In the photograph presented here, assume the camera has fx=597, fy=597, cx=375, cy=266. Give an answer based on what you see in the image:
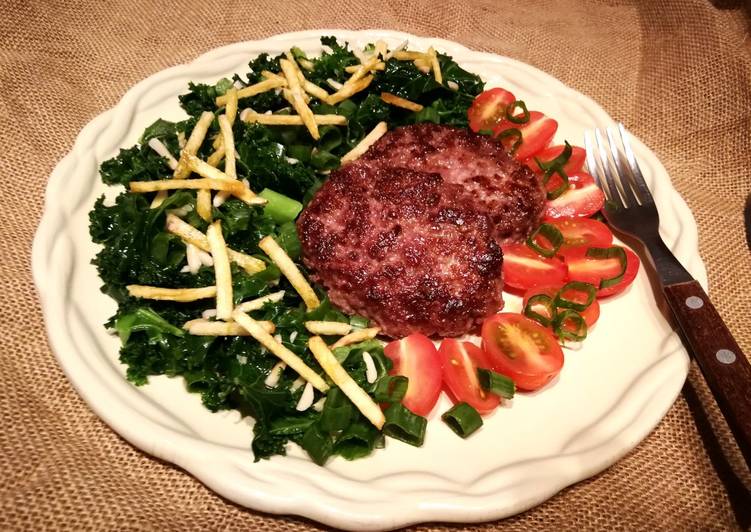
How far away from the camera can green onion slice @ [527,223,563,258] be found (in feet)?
12.7

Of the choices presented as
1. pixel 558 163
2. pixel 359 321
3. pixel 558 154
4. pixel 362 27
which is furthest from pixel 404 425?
pixel 362 27

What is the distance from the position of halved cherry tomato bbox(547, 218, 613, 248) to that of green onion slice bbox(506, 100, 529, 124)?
3.12 ft

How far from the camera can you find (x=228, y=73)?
196 inches

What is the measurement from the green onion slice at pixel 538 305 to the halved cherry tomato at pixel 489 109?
5.66 ft

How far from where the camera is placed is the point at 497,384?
10.5 ft

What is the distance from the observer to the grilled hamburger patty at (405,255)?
3.53 meters

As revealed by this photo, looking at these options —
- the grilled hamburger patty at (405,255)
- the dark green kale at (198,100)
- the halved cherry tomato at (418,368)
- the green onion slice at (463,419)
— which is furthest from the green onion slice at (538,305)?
the dark green kale at (198,100)

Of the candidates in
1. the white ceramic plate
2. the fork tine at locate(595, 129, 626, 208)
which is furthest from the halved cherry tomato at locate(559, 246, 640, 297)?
the fork tine at locate(595, 129, 626, 208)

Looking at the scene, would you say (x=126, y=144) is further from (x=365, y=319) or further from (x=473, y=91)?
(x=473, y=91)

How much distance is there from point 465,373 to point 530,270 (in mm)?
917

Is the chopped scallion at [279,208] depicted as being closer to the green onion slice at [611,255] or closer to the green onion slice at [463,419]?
the green onion slice at [463,419]

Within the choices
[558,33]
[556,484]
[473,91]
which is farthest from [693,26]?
[556,484]

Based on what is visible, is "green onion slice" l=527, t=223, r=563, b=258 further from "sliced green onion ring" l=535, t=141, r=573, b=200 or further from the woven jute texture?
the woven jute texture

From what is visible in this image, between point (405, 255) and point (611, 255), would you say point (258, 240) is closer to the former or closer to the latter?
point (405, 255)
